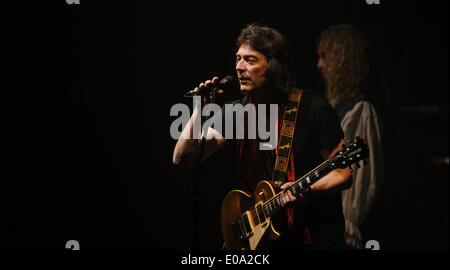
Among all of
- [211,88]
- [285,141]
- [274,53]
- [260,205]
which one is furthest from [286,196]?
[274,53]

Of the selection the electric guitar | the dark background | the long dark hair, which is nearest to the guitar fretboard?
the electric guitar

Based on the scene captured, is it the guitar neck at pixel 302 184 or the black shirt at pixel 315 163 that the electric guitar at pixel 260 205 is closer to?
the guitar neck at pixel 302 184

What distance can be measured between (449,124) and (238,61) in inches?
80.5

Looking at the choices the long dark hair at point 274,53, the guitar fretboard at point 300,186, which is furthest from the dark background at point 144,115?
the guitar fretboard at point 300,186

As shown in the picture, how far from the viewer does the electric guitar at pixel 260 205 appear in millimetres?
2205

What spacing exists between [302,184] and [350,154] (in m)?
0.28

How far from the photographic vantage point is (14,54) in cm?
333

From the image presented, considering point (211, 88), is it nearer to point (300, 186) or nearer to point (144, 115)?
point (300, 186)

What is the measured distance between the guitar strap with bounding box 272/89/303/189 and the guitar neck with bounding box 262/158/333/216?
0.11m

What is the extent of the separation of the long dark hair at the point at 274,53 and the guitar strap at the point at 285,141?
86 millimetres

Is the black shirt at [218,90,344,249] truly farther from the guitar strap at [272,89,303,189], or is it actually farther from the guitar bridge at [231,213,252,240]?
the guitar bridge at [231,213,252,240]

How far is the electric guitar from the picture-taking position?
7.23 feet

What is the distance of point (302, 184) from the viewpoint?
229cm

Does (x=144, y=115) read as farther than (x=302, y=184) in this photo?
Yes
